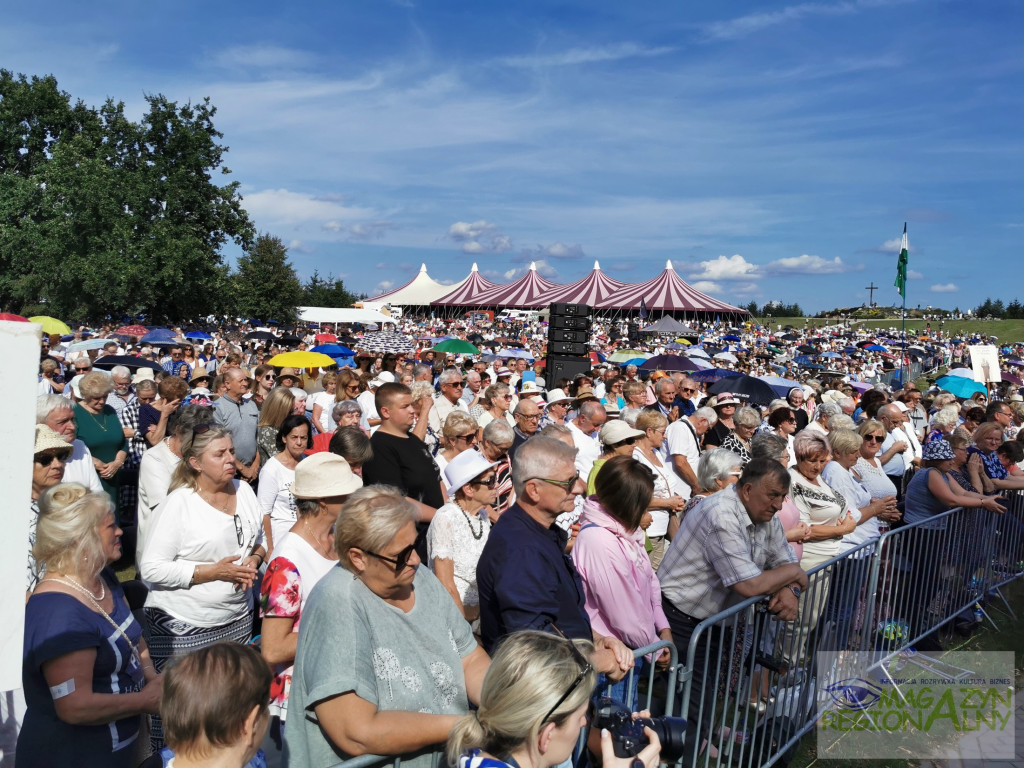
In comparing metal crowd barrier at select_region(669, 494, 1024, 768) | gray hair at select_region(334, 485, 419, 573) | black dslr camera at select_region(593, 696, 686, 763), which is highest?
gray hair at select_region(334, 485, 419, 573)

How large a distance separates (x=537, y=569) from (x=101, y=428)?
474cm

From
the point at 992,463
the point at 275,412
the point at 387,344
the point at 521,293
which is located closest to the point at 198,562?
the point at 275,412

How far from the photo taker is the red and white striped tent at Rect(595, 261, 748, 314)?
6206cm

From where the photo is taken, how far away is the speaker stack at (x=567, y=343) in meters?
14.0

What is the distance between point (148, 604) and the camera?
3535 millimetres

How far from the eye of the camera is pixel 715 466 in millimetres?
5055

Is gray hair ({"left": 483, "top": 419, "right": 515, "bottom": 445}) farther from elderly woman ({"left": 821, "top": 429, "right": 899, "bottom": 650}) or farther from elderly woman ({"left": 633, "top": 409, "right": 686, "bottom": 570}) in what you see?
elderly woman ({"left": 821, "top": 429, "right": 899, "bottom": 650})

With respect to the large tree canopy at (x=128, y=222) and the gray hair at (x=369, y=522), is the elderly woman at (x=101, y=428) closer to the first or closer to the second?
the gray hair at (x=369, y=522)

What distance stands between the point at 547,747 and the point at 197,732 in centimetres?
90

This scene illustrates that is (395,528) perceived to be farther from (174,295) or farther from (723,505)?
(174,295)

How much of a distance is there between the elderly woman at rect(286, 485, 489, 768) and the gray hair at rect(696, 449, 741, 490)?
2.97 metres

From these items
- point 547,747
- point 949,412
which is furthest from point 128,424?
point 949,412

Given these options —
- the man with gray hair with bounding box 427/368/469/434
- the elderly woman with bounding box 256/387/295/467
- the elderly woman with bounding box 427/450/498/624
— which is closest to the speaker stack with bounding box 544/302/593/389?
the man with gray hair with bounding box 427/368/469/434

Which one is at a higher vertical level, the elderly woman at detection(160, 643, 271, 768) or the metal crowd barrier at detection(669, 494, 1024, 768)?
the elderly woman at detection(160, 643, 271, 768)
